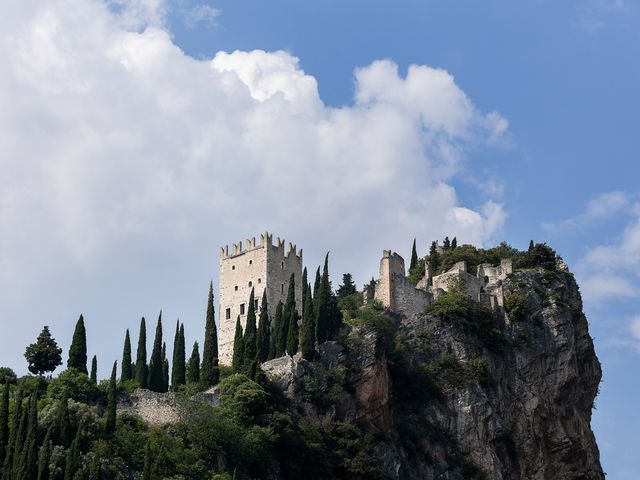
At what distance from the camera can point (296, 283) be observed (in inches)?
3329

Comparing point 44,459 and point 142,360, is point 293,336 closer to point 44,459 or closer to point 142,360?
point 142,360

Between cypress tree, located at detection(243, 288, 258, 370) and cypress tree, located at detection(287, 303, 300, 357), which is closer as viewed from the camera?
cypress tree, located at detection(243, 288, 258, 370)

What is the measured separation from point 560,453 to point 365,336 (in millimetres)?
15619

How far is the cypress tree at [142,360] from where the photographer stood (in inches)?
2695

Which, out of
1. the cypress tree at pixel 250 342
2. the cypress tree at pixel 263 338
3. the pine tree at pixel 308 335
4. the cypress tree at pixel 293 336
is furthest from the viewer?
the cypress tree at pixel 263 338

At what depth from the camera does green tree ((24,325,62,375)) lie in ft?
221

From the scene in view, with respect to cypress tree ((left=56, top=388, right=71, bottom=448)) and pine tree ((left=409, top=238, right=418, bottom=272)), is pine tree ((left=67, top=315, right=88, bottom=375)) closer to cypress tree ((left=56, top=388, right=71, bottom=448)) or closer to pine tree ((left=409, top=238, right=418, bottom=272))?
cypress tree ((left=56, top=388, right=71, bottom=448))

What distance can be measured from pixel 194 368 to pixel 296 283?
1580 centimetres

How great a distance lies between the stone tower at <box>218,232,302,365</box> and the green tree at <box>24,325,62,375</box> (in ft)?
48.2

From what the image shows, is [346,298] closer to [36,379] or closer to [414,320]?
[414,320]

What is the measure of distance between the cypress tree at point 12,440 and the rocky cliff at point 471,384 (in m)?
17.0

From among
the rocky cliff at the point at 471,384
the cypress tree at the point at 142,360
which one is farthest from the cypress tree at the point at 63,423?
the rocky cliff at the point at 471,384

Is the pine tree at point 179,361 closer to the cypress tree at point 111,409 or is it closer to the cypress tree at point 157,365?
the cypress tree at point 157,365

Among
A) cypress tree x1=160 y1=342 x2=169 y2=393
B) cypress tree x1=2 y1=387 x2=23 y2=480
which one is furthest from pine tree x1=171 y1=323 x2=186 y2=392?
cypress tree x1=2 y1=387 x2=23 y2=480
